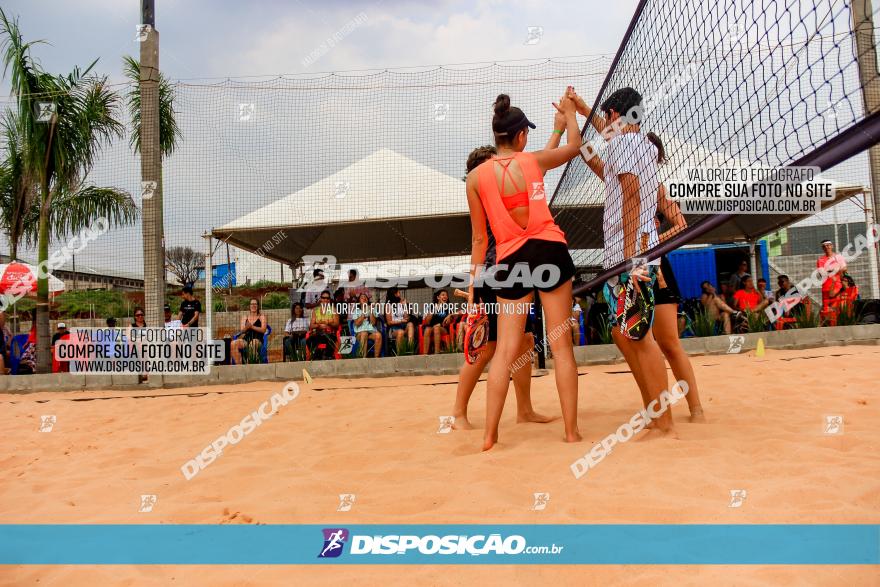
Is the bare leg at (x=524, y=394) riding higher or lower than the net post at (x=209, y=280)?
lower

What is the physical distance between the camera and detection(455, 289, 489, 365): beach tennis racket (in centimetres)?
320

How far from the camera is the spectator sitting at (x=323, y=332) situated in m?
7.38

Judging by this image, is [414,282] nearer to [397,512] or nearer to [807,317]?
[807,317]

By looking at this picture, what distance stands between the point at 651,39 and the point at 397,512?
3304mm

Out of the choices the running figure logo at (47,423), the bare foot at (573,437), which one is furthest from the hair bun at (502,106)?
the running figure logo at (47,423)

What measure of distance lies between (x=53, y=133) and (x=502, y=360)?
8171 millimetres

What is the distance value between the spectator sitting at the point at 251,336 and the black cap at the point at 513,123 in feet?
18.7

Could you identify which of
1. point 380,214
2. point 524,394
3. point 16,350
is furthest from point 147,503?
point 16,350

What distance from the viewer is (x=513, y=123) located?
9.20ft

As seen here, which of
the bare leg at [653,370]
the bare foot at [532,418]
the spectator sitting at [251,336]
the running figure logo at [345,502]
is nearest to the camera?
the running figure logo at [345,502]

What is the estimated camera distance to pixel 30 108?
7625 mm

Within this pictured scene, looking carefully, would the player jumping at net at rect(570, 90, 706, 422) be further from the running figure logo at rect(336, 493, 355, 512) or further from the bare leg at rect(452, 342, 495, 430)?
the running figure logo at rect(336, 493, 355, 512)

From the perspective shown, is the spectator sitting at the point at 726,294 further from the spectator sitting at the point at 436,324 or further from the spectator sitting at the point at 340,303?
the spectator sitting at the point at 340,303

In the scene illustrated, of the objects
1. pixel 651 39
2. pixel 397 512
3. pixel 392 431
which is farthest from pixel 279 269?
pixel 397 512
